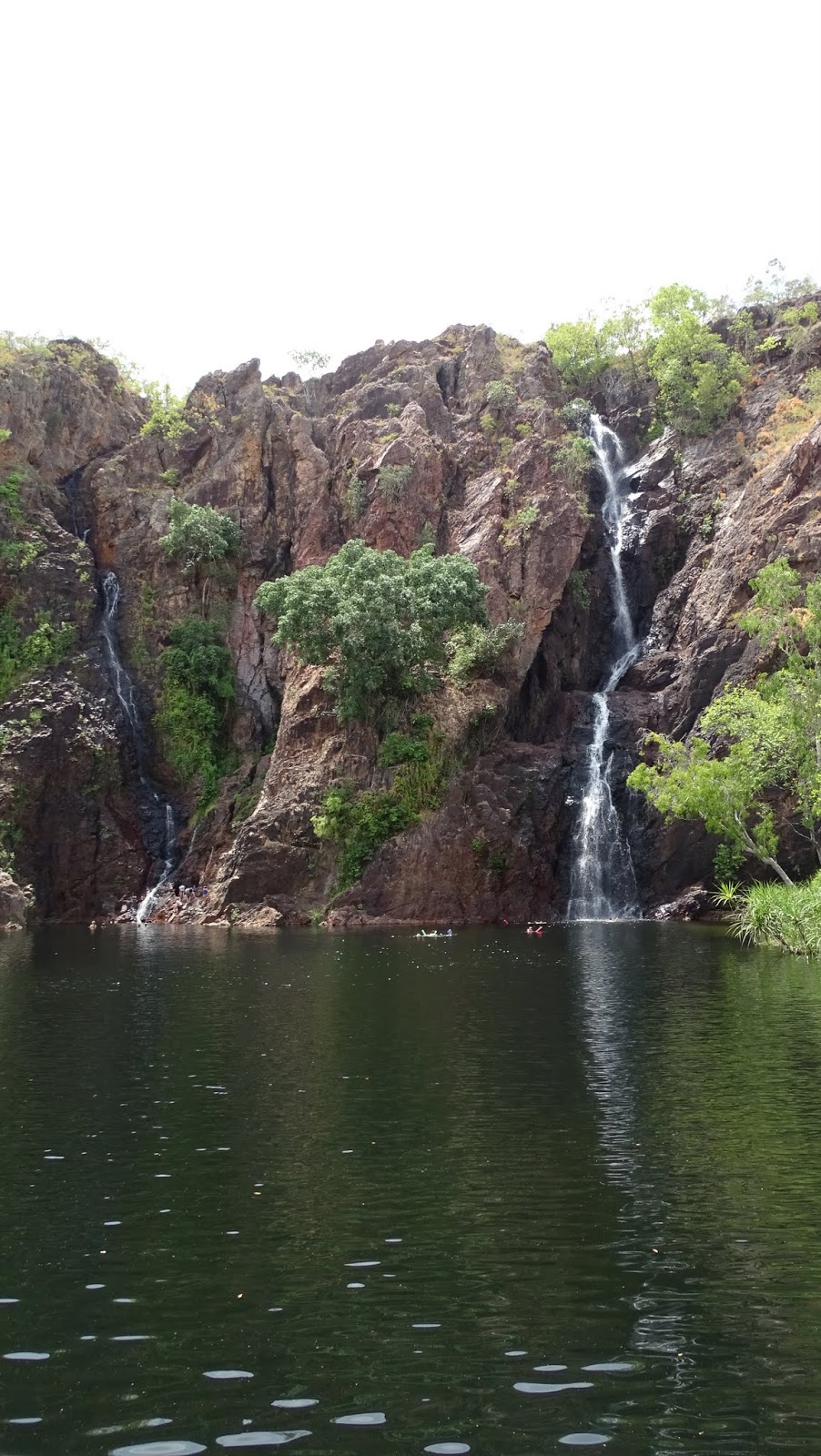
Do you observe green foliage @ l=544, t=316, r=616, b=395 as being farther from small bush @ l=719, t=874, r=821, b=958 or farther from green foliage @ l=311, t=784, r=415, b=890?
small bush @ l=719, t=874, r=821, b=958

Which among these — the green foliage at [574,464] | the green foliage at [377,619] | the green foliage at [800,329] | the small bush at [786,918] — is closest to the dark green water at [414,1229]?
the small bush at [786,918]

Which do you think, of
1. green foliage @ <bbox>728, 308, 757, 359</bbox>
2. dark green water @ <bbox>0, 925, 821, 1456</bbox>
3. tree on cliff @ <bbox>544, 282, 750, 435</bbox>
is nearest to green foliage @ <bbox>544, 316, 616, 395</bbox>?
tree on cliff @ <bbox>544, 282, 750, 435</bbox>

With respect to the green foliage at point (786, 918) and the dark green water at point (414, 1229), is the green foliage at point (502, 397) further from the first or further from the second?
the dark green water at point (414, 1229)

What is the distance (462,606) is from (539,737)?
31.3ft

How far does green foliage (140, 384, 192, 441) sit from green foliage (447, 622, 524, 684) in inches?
1089

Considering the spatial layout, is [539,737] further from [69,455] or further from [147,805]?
[69,455]

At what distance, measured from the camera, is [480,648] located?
2576 inches

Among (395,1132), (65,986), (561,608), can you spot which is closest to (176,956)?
(65,986)

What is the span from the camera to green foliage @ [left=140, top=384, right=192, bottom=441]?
8175 centimetres

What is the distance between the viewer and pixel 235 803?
226 ft

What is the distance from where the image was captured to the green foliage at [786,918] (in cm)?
3922

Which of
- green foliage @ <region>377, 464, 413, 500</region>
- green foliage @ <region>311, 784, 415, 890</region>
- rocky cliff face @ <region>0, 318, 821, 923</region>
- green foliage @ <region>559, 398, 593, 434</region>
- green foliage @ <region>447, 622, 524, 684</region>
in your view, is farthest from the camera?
green foliage @ <region>559, 398, 593, 434</region>

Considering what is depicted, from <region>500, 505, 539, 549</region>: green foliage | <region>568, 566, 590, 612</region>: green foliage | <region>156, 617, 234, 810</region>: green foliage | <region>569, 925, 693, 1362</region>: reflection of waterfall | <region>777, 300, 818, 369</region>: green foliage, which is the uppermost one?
<region>777, 300, 818, 369</region>: green foliage

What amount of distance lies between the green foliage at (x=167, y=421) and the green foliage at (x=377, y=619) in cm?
2212
